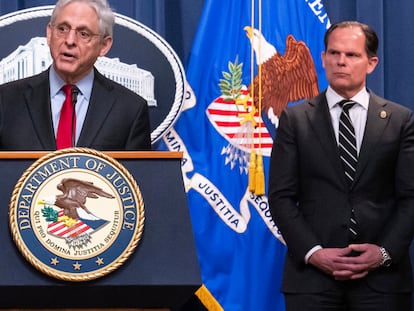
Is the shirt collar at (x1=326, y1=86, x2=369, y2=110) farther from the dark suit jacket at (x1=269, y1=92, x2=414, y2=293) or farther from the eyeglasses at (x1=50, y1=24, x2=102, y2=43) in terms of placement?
the eyeglasses at (x1=50, y1=24, x2=102, y2=43)

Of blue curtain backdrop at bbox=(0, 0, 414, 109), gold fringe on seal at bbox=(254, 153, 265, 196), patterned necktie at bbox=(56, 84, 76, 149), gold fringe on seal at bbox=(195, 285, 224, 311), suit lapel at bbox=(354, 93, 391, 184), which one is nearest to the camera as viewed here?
patterned necktie at bbox=(56, 84, 76, 149)

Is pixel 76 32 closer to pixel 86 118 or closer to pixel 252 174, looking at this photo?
pixel 86 118

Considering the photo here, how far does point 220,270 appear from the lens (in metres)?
3.56

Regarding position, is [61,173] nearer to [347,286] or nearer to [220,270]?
[347,286]

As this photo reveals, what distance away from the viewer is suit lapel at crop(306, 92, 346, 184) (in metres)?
3.04

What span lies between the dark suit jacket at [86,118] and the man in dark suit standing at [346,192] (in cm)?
62

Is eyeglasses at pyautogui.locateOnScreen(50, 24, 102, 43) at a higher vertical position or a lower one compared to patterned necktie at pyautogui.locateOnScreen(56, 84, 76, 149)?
higher

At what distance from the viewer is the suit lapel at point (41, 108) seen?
251 cm

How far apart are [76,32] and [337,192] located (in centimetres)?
103

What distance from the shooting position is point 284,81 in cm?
356

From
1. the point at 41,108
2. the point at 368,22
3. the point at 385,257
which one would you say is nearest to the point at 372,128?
the point at 385,257

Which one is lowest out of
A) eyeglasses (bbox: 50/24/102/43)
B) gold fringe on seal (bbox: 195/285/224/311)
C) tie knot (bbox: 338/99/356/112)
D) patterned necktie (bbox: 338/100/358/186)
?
gold fringe on seal (bbox: 195/285/224/311)

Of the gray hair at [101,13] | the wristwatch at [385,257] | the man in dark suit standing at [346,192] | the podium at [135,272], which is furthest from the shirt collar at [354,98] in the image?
the podium at [135,272]

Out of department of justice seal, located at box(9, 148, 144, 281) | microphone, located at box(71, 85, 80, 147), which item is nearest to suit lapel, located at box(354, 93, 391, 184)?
microphone, located at box(71, 85, 80, 147)
